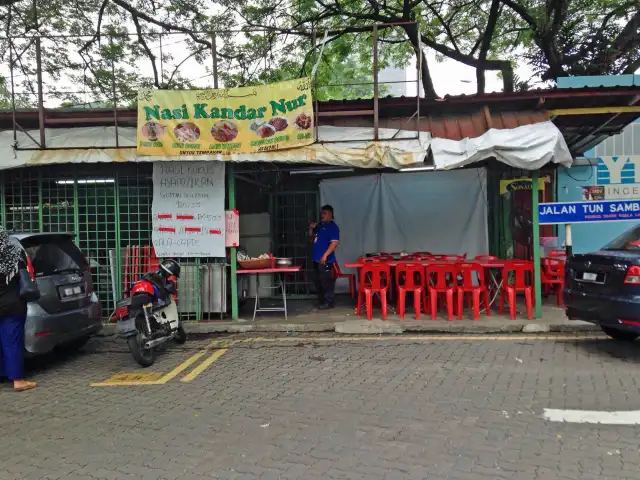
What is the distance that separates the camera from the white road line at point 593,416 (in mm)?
4004

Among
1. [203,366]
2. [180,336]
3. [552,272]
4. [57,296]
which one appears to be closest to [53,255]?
[57,296]

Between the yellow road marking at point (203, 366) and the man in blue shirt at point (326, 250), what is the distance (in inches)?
105

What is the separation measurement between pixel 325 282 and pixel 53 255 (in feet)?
14.7

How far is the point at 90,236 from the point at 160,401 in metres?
4.71

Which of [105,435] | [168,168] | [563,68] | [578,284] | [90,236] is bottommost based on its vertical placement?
[105,435]

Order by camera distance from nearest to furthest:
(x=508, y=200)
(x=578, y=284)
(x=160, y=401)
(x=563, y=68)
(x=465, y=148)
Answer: (x=160, y=401) → (x=578, y=284) → (x=465, y=148) → (x=508, y=200) → (x=563, y=68)

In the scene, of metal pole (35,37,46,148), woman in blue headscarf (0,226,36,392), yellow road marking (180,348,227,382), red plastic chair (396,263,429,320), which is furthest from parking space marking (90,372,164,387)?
metal pole (35,37,46,148)

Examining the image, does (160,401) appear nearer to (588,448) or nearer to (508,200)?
(588,448)

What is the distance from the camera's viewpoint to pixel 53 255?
19.9 feet

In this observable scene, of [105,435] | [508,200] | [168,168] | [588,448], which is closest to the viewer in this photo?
[588,448]

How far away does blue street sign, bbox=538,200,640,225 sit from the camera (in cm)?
729

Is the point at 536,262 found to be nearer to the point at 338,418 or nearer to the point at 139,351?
the point at 338,418

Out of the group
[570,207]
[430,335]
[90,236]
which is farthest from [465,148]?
[90,236]

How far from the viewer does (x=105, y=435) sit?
4.01m
